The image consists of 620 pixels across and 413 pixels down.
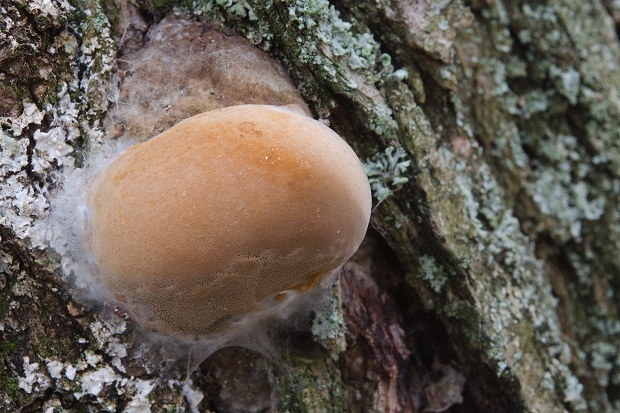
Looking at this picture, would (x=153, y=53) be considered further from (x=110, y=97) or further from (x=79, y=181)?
(x=79, y=181)

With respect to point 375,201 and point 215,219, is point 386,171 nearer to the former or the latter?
point 375,201

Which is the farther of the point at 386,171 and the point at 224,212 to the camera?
the point at 386,171

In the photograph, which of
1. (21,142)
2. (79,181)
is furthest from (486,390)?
(21,142)

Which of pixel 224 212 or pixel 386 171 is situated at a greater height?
pixel 224 212

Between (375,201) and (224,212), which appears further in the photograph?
(375,201)

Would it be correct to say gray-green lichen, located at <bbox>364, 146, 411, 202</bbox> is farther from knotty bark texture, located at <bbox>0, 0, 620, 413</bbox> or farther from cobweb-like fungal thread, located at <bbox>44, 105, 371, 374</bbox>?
cobweb-like fungal thread, located at <bbox>44, 105, 371, 374</bbox>

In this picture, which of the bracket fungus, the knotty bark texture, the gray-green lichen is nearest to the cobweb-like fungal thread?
the bracket fungus

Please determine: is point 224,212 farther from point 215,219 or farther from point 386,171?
point 386,171

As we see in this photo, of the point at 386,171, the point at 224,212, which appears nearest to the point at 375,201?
the point at 386,171
